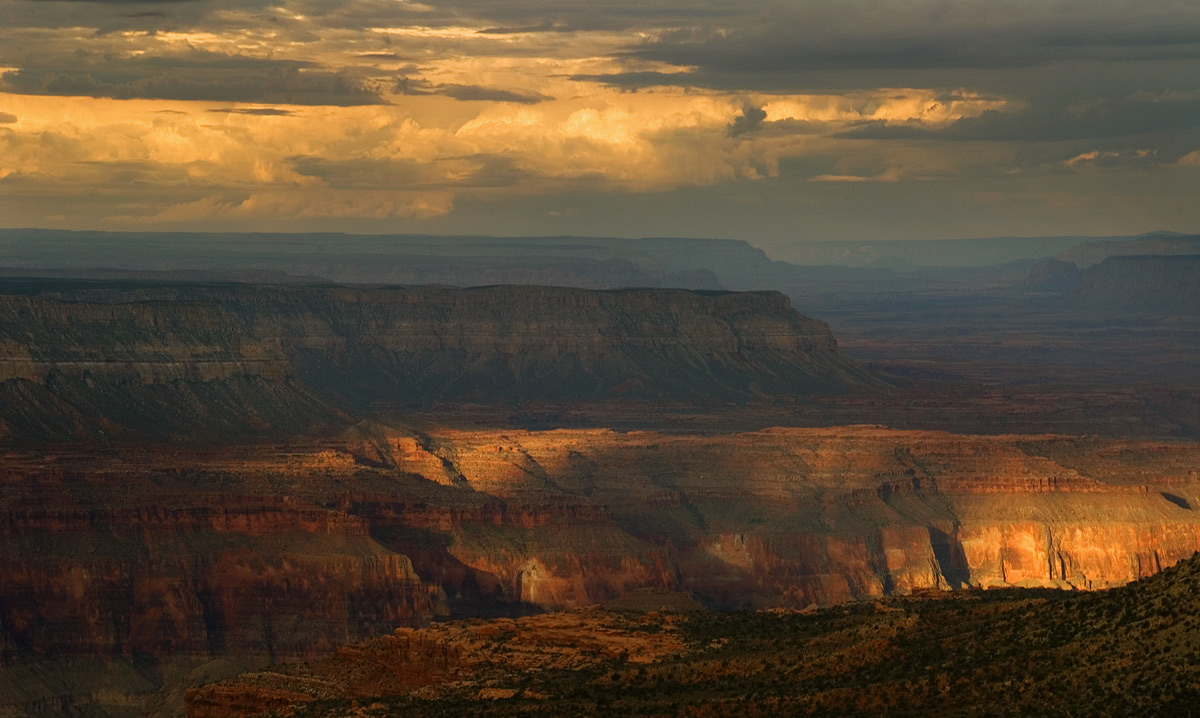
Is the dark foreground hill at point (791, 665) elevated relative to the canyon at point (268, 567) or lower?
elevated

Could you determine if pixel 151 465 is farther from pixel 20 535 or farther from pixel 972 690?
pixel 972 690

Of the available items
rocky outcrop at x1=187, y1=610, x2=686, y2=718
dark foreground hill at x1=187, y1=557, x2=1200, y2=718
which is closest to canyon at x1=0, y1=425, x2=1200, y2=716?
rocky outcrop at x1=187, y1=610, x2=686, y2=718

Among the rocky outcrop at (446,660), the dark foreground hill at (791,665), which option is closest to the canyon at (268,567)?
the rocky outcrop at (446,660)

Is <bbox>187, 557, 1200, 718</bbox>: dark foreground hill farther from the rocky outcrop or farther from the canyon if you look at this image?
the canyon

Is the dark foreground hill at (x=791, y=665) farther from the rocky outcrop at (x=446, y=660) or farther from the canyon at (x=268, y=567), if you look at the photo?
the canyon at (x=268, y=567)

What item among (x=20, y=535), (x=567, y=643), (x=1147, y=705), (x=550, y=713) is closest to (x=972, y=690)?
(x=1147, y=705)

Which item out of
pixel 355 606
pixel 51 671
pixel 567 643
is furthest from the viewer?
pixel 355 606

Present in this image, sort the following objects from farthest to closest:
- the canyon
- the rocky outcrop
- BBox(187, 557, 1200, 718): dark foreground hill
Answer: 1. the canyon
2. the rocky outcrop
3. BBox(187, 557, 1200, 718): dark foreground hill

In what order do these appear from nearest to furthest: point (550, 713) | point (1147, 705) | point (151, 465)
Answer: point (1147, 705)
point (550, 713)
point (151, 465)
